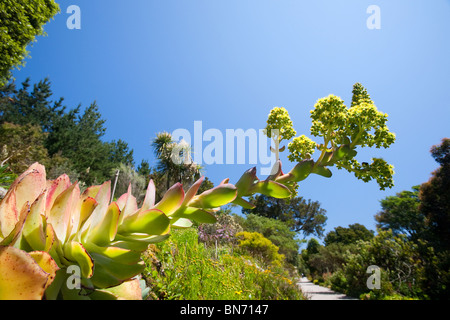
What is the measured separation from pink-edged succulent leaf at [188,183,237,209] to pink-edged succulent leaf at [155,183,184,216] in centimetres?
3

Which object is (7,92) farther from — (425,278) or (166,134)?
(425,278)

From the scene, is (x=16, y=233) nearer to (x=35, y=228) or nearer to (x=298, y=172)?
(x=35, y=228)

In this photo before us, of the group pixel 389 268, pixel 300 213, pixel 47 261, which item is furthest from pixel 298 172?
pixel 300 213

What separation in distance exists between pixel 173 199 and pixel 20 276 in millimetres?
224

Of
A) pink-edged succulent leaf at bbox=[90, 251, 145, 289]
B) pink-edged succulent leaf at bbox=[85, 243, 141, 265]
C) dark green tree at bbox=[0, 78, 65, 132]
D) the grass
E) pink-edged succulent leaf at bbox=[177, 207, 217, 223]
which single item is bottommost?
the grass

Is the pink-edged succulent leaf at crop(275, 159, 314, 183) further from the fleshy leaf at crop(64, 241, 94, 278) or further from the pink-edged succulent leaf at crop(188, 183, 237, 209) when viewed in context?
the fleshy leaf at crop(64, 241, 94, 278)

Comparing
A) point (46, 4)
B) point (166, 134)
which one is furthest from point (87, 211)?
point (166, 134)

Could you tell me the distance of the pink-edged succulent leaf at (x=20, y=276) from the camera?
10.3 inches

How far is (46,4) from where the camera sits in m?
8.84

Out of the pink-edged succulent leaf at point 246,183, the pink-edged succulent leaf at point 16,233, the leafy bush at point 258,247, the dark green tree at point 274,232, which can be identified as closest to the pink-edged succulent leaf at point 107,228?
the pink-edged succulent leaf at point 16,233

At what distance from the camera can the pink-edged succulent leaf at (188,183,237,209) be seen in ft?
1.36

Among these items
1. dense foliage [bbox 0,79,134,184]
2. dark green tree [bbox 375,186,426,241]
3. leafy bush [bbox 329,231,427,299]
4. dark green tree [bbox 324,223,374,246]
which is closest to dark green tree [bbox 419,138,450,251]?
leafy bush [bbox 329,231,427,299]

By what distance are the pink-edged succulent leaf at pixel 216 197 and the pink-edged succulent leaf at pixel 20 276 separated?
243 millimetres

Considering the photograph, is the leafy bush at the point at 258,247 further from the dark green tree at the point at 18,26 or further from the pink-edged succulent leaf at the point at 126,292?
the pink-edged succulent leaf at the point at 126,292
